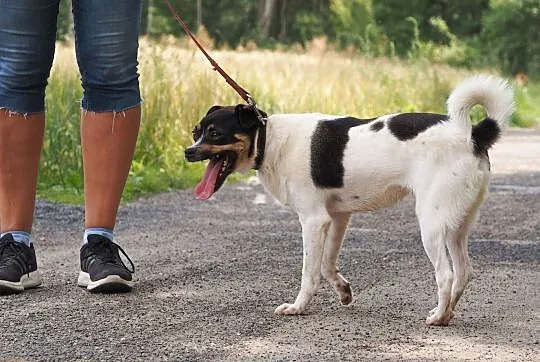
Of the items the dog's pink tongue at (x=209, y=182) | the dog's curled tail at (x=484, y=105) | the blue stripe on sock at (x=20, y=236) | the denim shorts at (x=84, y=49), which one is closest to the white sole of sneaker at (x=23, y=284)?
the blue stripe on sock at (x=20, y=236)

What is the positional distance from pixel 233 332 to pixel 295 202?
80 cm

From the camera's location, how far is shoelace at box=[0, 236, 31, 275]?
5.58 m

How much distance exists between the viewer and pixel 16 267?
553 cm

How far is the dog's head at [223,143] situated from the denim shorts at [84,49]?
504mm

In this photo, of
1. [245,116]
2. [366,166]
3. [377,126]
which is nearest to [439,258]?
[366,166]

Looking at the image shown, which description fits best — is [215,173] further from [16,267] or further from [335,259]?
[16,267]

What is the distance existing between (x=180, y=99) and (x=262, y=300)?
7416 mm

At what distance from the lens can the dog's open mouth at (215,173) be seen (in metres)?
5.27

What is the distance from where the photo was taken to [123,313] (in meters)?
5.00

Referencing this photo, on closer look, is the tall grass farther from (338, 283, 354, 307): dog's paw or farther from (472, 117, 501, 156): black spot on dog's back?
(472, 117, 501, 156): black spot on dog's back

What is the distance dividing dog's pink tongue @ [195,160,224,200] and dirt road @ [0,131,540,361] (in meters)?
0.48

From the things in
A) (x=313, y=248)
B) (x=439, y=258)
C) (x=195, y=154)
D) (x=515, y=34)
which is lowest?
(x=515, y=34)

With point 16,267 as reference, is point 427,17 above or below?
below

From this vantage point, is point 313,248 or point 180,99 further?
point 180,99
